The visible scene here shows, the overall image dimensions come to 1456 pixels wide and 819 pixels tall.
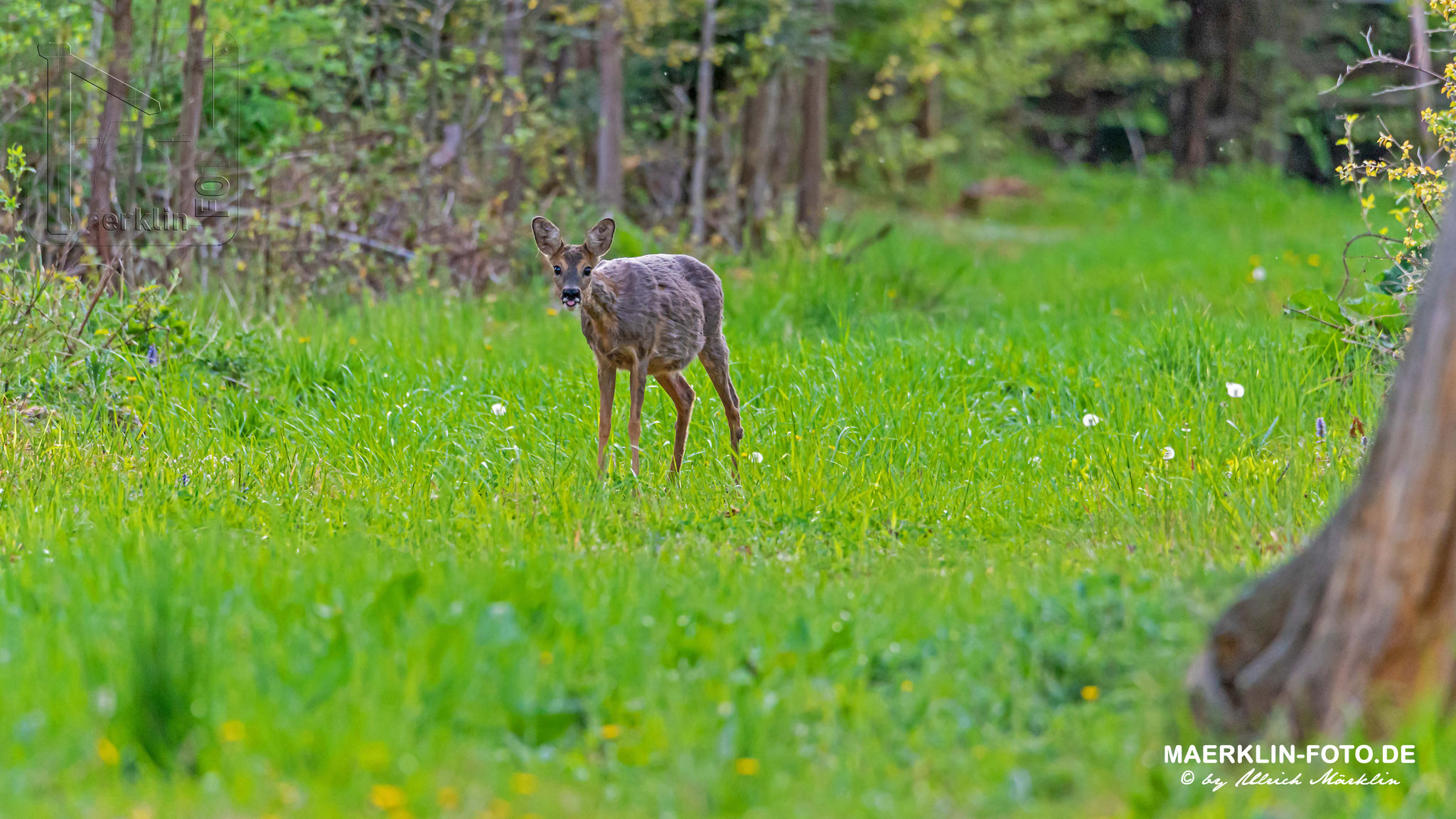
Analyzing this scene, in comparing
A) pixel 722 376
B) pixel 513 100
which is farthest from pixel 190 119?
pixel 722 376

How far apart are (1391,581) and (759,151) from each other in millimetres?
11937

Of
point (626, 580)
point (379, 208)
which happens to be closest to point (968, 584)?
point (626, 580)

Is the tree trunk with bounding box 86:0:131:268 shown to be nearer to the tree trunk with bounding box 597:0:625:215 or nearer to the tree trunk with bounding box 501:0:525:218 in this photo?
the tree trunk with bounding box 501:0:525:218

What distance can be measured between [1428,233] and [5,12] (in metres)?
9.59

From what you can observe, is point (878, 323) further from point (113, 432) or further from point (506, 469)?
point (113, 432)

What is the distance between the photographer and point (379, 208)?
39.1 feet

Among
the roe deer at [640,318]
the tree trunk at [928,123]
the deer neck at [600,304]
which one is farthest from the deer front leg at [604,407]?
the tree trunk at [928,123]

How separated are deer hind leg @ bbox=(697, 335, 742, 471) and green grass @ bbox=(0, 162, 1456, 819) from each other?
0.19 meters

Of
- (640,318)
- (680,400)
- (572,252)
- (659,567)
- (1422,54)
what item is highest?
(1422,54)

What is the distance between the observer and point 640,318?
6031mm

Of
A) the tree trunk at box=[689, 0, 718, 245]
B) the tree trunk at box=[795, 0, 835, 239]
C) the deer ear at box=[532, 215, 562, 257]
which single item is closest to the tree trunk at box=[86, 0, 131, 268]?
the deer ear at box=[532, 215, 562, 257]

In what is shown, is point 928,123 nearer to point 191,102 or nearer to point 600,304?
point 191,102

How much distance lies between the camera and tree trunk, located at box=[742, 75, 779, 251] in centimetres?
1412

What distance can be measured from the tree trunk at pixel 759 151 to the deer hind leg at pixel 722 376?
24.3ft
